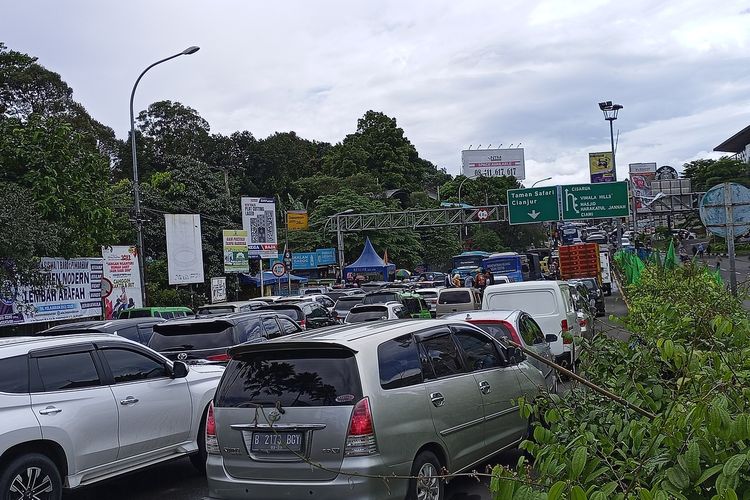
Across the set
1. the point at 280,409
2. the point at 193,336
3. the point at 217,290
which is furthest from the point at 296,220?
the point at 280,409

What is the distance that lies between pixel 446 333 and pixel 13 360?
402cm

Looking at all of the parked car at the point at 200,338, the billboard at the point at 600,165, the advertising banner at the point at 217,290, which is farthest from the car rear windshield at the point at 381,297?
the billboard at the point at 600,165

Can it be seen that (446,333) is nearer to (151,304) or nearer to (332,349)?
(332,349)

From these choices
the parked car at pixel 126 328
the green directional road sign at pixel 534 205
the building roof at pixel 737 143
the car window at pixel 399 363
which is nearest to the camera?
the car window at pixel 399 363

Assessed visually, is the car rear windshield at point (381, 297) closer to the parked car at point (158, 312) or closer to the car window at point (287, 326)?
the parked car at point (158, 312)

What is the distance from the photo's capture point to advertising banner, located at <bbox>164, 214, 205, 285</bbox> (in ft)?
106

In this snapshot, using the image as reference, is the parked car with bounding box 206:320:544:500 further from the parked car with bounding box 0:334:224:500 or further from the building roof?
the building roof

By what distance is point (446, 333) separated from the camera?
7.29 metres

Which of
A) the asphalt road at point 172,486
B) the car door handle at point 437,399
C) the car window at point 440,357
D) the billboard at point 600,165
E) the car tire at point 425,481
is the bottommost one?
the asphalt road at point 172,486

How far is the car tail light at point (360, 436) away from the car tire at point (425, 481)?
Result: 0.50 m

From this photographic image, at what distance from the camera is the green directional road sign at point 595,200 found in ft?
131

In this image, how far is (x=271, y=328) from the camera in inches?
511

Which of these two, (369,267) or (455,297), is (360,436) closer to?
(455,297)

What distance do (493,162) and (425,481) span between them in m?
101
